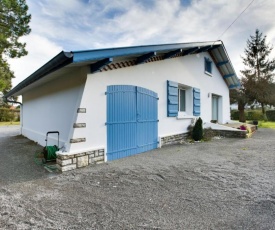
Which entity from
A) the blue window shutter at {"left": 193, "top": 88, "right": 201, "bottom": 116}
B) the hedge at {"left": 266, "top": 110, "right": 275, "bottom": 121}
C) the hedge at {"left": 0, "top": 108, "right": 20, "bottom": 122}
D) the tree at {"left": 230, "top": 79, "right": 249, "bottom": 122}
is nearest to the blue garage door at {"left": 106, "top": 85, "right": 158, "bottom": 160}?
the blue window shutter at {"left": 193, "top": 88, "right": 201, "bottom": 116}

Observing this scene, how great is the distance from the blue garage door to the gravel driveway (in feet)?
2.58

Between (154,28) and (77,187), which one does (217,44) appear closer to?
(154,28)

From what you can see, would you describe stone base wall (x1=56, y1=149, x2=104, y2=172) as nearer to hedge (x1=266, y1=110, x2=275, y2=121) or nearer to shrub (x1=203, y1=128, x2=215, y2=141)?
shrub (x1=203, y1=128, x2=215, y2=141)

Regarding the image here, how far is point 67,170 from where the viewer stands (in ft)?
14.5

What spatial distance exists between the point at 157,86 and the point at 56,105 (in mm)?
3700

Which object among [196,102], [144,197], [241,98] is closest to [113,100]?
[144,197]

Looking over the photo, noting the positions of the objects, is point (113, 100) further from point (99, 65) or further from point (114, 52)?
point (114, 52)

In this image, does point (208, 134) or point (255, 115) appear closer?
point (208, 134)

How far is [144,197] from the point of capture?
10.1 feet

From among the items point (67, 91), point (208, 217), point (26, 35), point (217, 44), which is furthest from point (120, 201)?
point (26, 35)

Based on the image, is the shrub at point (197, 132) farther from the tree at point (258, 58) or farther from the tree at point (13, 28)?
the tree at point (258, 58)

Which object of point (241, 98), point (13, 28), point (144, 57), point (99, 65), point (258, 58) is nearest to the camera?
point (99, 65)

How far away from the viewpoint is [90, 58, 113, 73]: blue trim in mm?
4688

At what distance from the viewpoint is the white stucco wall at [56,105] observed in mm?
5387
